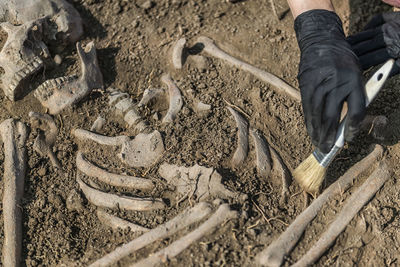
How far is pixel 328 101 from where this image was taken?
2969 mm

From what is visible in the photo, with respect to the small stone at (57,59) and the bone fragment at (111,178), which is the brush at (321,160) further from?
the small stone at (57,59)

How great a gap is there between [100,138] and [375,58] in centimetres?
214

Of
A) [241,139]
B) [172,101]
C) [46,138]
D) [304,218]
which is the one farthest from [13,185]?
[304,218]

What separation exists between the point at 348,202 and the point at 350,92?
2.34 feet

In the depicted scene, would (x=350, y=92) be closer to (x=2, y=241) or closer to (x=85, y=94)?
(x=85, y=94)

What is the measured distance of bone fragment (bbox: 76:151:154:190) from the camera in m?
3.15

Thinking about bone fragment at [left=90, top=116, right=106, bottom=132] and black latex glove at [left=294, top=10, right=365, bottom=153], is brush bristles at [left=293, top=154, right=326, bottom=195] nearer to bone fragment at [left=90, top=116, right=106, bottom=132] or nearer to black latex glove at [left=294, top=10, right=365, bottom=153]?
black latex glove at [left=294, top=10, right=365, bottom=153]

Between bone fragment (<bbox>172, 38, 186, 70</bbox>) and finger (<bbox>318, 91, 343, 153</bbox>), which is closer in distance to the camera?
finger (<bbox>318, 91, 343, 153</bbox>)

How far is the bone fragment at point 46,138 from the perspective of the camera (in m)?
3.44

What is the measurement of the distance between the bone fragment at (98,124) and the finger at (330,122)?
1585 mm

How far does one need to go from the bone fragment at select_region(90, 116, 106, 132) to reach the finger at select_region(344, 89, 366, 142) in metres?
1.73

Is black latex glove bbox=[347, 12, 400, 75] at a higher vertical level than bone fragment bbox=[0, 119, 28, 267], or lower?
lower

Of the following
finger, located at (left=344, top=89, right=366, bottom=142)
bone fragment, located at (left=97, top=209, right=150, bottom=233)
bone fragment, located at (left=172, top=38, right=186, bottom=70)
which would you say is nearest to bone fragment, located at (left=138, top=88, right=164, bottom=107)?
bone fragment, located at (left=172, top=38, right=186, bottom=70)

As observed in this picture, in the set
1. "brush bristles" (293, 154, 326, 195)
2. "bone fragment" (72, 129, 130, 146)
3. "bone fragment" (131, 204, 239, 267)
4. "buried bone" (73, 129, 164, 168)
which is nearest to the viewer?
"bone fragment" (131, 204, 239, 267)
